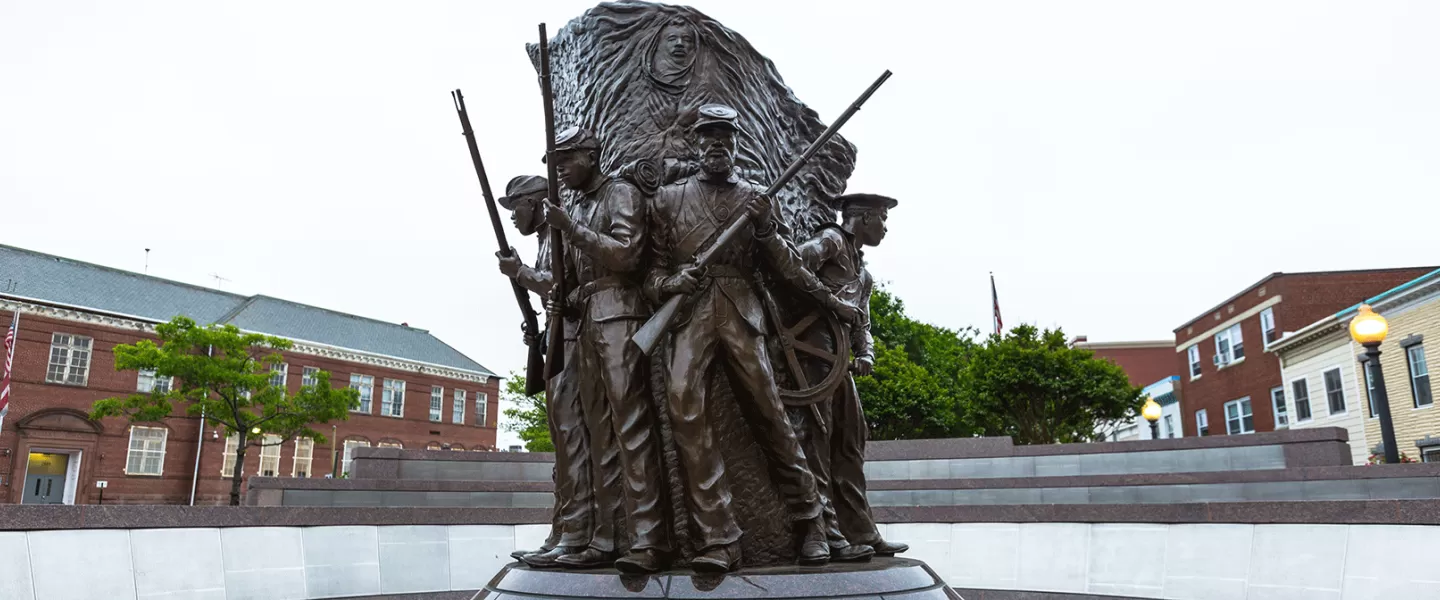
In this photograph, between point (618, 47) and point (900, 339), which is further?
point (900, 339)

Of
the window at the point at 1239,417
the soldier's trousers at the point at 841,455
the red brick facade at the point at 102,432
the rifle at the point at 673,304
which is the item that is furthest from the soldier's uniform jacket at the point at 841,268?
the red brick facade at the point at 102,432

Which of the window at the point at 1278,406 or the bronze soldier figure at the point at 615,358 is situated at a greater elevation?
the window at the point at 1278,406

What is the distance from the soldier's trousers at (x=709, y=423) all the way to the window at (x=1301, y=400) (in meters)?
32.9

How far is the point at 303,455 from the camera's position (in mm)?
44438

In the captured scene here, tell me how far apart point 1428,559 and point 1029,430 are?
22403 mm

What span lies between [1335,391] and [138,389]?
158ft

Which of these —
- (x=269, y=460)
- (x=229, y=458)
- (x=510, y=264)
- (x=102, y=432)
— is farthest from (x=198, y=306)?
(x=510, y=264)

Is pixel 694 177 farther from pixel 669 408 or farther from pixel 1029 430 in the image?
pixel 1029 430

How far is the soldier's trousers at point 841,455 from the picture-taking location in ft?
18.4

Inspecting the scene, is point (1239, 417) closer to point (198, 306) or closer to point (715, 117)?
point (715, 117)

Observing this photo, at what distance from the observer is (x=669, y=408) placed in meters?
5.05

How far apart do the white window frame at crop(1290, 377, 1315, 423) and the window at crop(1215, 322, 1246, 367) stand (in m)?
3.74

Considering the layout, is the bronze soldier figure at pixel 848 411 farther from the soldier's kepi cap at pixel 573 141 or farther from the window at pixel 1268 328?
the window at pixel 1268 328

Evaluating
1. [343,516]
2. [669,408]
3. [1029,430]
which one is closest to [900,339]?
[1029,430]
